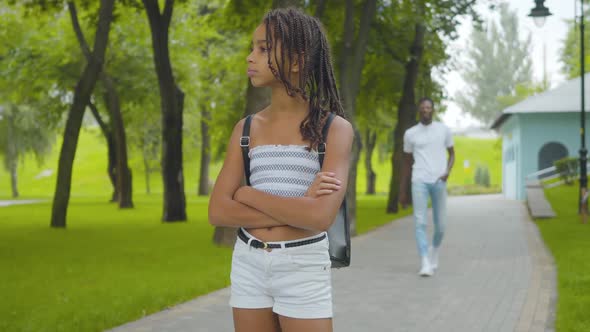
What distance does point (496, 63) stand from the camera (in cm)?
9981

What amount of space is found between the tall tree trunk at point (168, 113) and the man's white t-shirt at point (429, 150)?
11839 mm

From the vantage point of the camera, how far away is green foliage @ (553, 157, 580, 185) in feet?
116

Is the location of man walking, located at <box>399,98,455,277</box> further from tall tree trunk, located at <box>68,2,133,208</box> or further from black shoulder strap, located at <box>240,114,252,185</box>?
tall tree trunk, located at <box>68,2,133,208</box>

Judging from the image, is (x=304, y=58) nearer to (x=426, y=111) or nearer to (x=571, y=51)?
(x=426, y=111)

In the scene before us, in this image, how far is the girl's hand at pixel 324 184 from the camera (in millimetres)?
2623

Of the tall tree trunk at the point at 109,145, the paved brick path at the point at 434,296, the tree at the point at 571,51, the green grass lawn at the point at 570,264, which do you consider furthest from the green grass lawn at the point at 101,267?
the tree at the point at 571,51

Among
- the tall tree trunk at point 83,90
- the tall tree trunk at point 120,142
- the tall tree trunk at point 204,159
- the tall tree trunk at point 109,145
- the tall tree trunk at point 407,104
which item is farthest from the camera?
the tall tree trunk at point 204,159

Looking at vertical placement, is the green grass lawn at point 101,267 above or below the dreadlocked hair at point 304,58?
below

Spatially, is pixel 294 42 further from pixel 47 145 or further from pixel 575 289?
pixel 47 145

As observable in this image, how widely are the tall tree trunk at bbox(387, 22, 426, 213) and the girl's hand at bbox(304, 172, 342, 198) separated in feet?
72.7

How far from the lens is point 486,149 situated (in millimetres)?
98688

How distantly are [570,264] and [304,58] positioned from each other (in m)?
9.16

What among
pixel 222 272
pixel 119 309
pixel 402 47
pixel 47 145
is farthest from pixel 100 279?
pixel 47 145

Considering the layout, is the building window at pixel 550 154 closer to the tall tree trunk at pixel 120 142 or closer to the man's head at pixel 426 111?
the tall tree trunk at pixel 120 142
